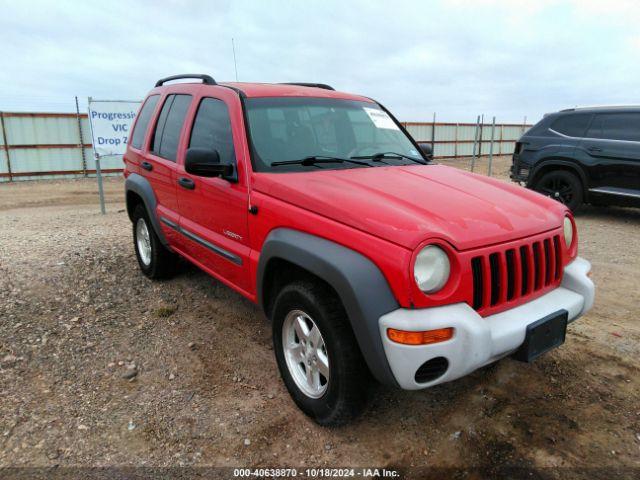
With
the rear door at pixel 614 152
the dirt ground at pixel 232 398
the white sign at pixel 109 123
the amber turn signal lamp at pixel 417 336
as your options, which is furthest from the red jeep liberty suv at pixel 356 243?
the rear door at pixel 614 152

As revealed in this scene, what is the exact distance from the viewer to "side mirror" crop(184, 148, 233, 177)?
2.94 meters

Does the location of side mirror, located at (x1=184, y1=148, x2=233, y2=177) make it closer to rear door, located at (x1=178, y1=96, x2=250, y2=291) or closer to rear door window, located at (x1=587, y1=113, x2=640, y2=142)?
rear door, located at (x1=178, y1=96, x2=250, y2=291)

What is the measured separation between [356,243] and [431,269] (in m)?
0.37

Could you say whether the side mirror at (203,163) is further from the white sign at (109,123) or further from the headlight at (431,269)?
the white sign at (109,123)

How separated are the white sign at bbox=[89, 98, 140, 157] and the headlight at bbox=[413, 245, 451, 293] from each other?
283 inches

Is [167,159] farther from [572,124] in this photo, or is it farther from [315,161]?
[572,124]

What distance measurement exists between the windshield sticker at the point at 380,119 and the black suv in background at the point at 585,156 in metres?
5.22

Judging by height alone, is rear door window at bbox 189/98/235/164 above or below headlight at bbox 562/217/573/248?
above

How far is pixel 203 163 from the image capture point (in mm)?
2959

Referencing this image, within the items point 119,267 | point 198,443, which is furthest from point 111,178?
point 198,443

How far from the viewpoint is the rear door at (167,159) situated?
13.0 ft

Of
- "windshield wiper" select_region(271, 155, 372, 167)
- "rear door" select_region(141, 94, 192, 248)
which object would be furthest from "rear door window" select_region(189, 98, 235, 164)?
"windshield wiper" select_region(271, 155, 372, 167)

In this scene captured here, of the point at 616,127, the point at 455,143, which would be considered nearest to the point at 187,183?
the point at 616,127

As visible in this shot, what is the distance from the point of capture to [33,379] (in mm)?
3230
